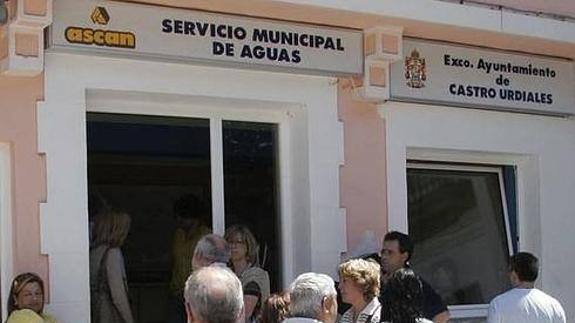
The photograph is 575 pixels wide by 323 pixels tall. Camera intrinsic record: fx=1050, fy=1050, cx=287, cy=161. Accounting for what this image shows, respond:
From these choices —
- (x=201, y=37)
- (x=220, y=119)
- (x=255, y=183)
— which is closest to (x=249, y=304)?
(x=255, y=183)

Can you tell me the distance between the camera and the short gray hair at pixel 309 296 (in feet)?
15.8

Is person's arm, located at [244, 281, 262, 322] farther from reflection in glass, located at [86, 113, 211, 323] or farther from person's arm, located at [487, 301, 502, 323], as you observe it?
person's arm, located at [487, 301, 502, 323]

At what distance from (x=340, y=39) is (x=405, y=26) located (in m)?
0.50

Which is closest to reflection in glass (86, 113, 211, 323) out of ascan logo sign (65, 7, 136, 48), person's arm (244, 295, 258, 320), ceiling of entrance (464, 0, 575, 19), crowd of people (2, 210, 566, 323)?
crowd of people (2, 210, 566, 323)

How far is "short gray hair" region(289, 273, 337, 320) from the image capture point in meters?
4.80

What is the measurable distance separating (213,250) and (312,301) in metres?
1.21

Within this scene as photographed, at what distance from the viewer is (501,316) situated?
260 inches

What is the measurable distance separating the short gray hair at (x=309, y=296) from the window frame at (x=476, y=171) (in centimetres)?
314

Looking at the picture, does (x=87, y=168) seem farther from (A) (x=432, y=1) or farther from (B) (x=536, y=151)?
(B) (x=536, y=151)

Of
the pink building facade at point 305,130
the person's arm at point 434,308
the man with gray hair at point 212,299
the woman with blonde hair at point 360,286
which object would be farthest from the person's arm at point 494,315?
the man with gray hair at point 212,299

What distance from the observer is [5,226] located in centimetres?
616

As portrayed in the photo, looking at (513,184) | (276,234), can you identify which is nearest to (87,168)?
(276,234)

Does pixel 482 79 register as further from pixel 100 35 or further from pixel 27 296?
pixel 27 296

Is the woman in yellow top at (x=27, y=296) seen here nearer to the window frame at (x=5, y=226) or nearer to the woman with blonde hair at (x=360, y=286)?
the window frame at (x=5, y=226)
